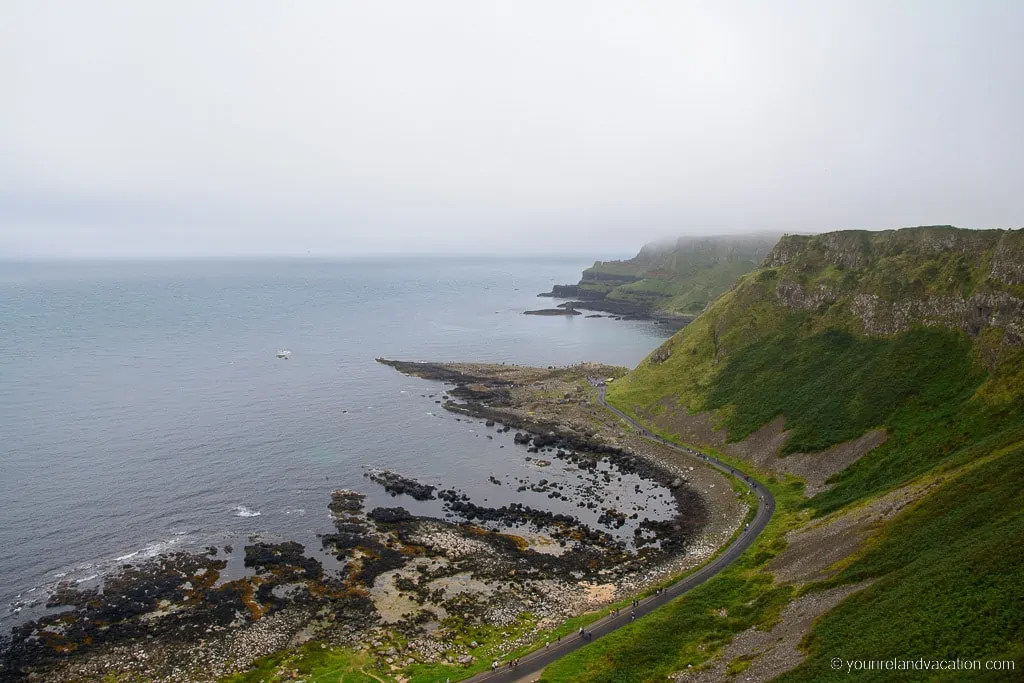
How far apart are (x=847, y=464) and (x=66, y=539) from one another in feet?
322

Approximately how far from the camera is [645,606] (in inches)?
2217

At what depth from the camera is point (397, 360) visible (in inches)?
6988

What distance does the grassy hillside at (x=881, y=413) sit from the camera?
38.5 meters

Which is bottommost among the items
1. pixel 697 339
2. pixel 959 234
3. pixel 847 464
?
pixel 847 464

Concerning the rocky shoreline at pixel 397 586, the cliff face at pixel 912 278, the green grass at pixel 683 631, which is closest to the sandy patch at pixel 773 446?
the rocky shoreline at pixel 397 586

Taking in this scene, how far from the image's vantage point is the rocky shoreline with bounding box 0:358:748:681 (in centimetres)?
5119

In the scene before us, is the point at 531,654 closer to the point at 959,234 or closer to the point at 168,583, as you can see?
the point at 168,583

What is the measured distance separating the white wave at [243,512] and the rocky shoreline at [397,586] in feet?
29.5

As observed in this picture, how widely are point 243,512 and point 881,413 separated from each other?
290 feet

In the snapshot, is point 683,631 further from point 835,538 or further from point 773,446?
point 773,446

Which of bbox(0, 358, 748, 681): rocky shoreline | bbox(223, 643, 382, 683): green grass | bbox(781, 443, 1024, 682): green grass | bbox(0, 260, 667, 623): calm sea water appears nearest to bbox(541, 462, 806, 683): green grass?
bbox(0, 358, 748, 681): rocky shoreline

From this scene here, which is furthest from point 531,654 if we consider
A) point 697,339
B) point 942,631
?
point 697,339

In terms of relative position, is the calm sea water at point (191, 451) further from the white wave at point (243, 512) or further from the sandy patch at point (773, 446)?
the sandy patch at point (773, 446)

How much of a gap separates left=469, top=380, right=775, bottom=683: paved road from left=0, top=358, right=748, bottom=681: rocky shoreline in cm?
213
